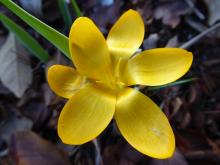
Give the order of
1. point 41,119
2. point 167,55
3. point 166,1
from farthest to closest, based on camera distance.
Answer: point 166,1, point 41,119, point 167,55

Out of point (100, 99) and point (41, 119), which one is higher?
point (100, 99)

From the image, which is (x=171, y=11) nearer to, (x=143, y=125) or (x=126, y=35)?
(x=126, y=35)

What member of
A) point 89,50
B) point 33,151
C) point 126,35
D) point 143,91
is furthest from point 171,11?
point 33,151

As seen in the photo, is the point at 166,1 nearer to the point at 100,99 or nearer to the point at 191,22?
the point at 191,22

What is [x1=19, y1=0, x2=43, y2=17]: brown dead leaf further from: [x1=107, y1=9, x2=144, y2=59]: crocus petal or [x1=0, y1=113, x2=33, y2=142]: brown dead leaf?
[x1=107, y1=9, x2=144, y2=59]: crocus petal

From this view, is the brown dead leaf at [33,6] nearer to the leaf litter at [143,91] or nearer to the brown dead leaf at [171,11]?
the leaf litter at [143,91]

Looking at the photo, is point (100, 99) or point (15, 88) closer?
point (100, 99)

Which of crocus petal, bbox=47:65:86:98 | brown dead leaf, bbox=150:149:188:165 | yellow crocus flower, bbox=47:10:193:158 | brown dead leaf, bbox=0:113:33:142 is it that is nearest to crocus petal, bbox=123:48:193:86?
yellow crocus flower, bbox=47:10:193:158

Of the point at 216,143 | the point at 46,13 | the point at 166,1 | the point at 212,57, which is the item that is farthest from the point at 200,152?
the point at 46,13
